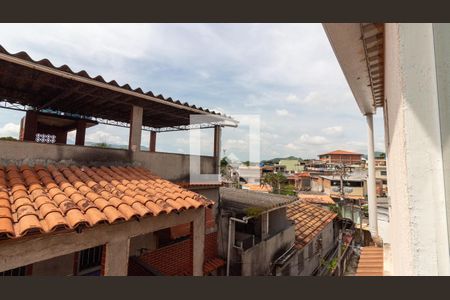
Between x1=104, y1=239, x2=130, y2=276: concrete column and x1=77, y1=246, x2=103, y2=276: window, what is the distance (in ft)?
11.3

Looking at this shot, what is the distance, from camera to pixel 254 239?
913 centimetres

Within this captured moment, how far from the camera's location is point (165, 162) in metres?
7.70

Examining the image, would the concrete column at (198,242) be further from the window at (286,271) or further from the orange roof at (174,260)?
the window at (286,271)

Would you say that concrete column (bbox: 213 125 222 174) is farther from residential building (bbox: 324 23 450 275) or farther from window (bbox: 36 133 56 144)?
window (bbox: 36 133 56 144)

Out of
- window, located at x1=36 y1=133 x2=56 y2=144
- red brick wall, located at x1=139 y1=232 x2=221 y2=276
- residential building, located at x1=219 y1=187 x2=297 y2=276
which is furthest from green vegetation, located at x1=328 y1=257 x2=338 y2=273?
window, located at x1=36 y1=133 x2=56 y2=144

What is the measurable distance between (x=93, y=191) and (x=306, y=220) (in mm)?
14027

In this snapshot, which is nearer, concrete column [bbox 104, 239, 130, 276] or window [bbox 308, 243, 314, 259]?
concrete column [bbox 104, 239, 130, 276]

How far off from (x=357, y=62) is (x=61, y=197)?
5939 mm

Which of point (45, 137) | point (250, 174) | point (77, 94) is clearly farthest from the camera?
point (250, 174)

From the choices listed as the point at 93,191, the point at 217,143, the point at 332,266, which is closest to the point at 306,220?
the point at 332,266

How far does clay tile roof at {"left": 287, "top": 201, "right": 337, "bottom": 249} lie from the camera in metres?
12.8

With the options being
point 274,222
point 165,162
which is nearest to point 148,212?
point 165,162

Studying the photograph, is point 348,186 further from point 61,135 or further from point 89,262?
point 89,262

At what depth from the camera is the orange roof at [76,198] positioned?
3.36 metres
